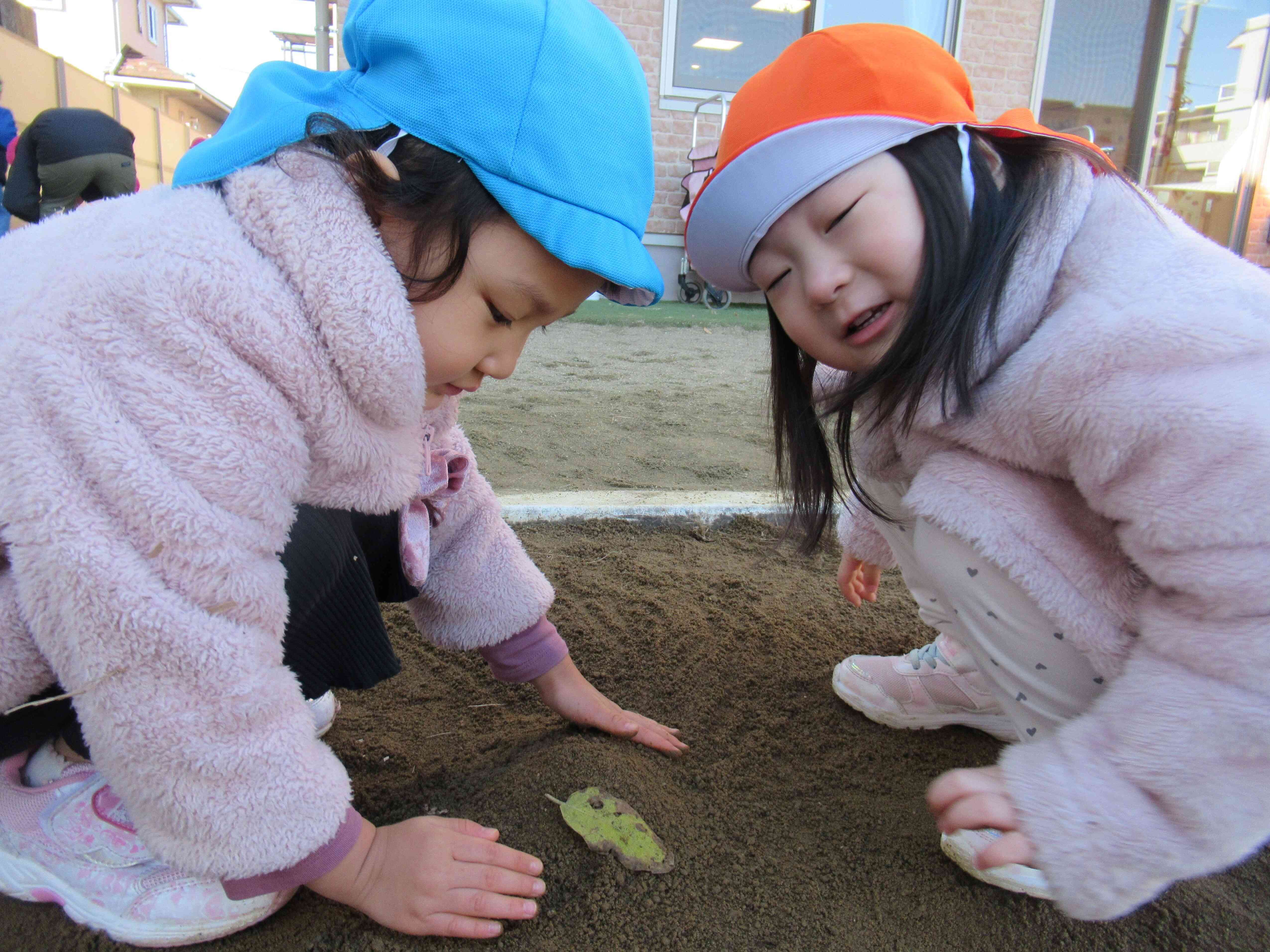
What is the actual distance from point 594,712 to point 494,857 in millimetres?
312

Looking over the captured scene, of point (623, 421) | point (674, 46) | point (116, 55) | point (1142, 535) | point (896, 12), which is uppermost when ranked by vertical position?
point (116, 55)

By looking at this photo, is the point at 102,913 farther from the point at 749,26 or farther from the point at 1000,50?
the point at 1000,50

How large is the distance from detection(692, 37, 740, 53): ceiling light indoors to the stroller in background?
17.0 inches

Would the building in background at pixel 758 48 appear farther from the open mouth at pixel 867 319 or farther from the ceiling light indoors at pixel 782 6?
the open mouth at pixel 867 319

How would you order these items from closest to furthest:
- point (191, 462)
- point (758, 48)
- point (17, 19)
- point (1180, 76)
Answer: point (191, 462) → point (758, 48) → point (1180, 76) → point (17, 19)

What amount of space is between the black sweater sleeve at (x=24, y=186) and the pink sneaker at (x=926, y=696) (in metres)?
4.74

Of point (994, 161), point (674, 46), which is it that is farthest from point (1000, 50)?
point (994, 161)

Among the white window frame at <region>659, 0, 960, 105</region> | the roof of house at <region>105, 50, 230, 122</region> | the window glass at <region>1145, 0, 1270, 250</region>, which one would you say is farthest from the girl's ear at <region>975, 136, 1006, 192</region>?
the roof of house at <region>105, 50, 230, 122</region>

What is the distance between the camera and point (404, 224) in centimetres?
80

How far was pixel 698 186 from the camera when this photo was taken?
5777 millimetres

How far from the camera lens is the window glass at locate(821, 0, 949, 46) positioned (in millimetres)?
6781

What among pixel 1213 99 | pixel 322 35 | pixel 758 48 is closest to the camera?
pixel 322 35

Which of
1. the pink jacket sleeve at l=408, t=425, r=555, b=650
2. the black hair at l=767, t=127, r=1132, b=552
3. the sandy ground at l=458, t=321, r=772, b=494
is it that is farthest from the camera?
the sandy ground at l=458, t=321, r=772, b=494

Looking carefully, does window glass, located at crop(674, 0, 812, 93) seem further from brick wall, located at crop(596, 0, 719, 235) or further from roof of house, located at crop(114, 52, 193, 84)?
roof of house, located at crop(114, 52, 193, 84)
